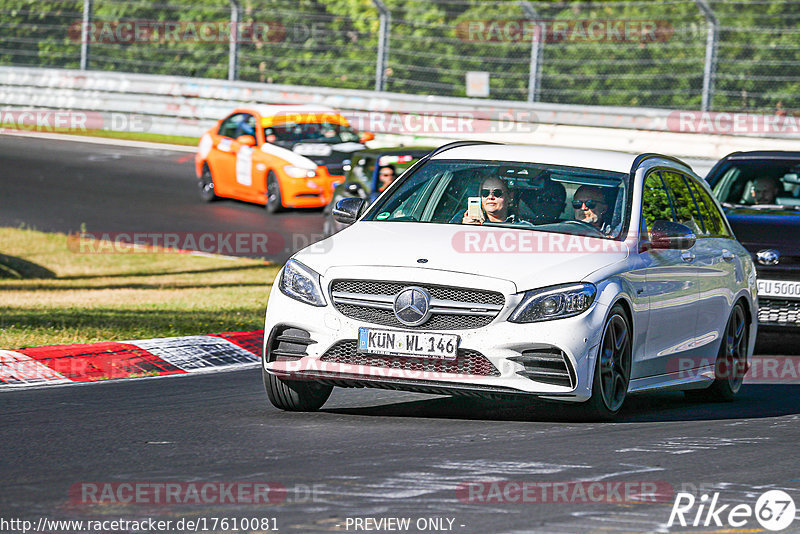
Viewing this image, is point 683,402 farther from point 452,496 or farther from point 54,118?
point 54,118

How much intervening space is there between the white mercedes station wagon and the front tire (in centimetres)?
1

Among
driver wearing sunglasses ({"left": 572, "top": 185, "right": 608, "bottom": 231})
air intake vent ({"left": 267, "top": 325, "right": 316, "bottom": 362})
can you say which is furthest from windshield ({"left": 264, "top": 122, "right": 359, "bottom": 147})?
air intake vent ({"left": 267, "top": 325, "right": 316, "bottom": 362})

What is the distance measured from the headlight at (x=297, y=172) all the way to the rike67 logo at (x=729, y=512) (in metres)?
16.0

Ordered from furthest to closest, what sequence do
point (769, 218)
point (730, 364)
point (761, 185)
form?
1. point (761, 185)
2. point (769, 218)
3. point (730, 364)

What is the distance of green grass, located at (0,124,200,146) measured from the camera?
98.5 feet

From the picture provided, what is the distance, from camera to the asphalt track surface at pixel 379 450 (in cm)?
591

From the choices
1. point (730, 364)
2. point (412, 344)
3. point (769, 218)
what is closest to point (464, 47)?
point (769, 218)

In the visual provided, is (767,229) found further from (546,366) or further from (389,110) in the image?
(389,110)

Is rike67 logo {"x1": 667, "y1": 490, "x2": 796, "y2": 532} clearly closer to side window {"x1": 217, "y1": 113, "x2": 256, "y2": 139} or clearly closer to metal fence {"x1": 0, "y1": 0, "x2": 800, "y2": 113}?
side window {"x1": 217, "y1": 113, "x2": 256, "y2": 139}

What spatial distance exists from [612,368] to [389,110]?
Result: 63.9 ft

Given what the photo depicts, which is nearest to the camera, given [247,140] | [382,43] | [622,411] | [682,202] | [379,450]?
[379,450]

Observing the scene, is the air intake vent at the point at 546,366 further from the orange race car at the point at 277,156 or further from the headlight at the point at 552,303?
the orange race car at the point at 277,156

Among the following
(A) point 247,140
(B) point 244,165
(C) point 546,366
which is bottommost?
(B) point 244,165

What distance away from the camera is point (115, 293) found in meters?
16.1
